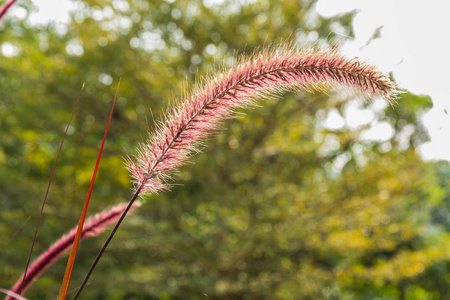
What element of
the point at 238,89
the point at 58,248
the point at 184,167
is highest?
the point at 184,167

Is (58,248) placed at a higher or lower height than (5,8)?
lower

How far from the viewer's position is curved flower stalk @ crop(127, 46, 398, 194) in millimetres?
537

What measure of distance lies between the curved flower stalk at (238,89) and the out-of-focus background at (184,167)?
3231mm

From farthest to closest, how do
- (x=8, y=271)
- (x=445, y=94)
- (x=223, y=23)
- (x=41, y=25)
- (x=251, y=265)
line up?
(x=251, y=265) < (x=41, y=25) < (x=223, y=23) < (x=8, y=271) < (x=445, y=94)

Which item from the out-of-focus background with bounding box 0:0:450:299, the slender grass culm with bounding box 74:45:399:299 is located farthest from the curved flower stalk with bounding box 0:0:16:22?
the out-of-focus background with bounding box 0:0:450:299

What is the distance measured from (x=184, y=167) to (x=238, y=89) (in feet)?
11.8

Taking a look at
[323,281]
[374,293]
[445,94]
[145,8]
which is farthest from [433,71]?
[374,293]

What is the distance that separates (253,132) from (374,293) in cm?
520

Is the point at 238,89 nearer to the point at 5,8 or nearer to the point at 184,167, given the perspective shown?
the point at 5,8

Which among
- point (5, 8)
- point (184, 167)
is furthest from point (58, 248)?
point (184, 167)

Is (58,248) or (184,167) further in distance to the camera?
(184,167)

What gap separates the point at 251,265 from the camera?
4.93m

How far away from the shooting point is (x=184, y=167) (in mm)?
4129

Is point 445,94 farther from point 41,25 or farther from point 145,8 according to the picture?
point 41,25
